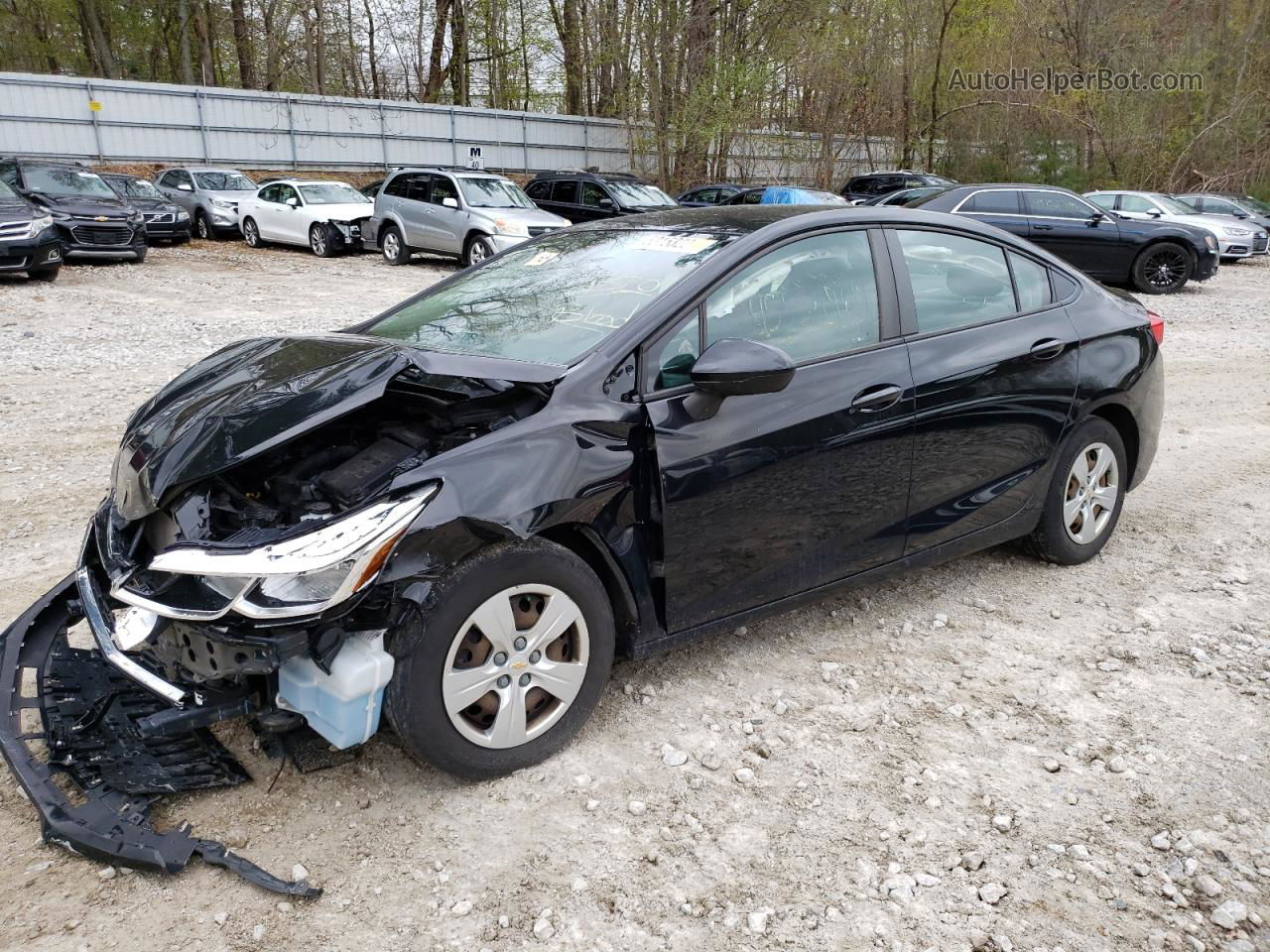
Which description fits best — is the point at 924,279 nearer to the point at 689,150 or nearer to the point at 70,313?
the point at 70,313

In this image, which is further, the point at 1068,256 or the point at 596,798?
the point at 1068,256

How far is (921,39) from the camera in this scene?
31.2 meters

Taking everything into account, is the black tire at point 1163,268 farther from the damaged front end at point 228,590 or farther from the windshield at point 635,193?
the damaged front end at point 228,590

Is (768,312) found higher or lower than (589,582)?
higher

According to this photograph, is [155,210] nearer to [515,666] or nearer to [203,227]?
[203,227]

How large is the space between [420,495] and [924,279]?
2241 millimetres

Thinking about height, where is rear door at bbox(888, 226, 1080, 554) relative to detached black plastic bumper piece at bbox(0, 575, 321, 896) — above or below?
above

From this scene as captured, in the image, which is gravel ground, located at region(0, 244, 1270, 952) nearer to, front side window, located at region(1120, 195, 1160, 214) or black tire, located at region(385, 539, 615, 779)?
black tire, located at region(385, 539, 615, 779)

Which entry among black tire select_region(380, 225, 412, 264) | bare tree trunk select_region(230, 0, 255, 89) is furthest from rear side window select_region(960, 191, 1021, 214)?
bare tree trunk select_region(230, 0, 255, 89)

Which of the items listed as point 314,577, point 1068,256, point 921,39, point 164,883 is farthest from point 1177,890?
point 921,39

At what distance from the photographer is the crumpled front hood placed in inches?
110

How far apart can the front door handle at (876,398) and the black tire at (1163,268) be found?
13714 millimetres

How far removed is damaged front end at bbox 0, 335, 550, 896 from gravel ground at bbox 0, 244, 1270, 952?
160 mm

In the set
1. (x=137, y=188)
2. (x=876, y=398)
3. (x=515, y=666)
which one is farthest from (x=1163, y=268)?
(x=137, y=188)
